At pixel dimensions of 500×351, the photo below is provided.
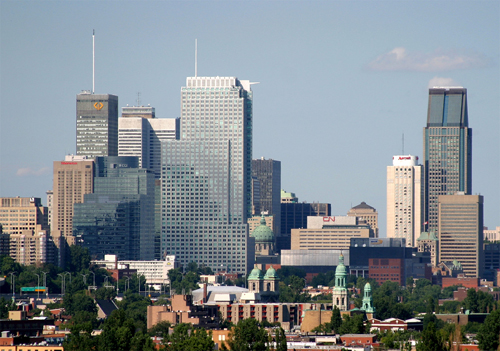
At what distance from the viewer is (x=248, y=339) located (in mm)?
193625

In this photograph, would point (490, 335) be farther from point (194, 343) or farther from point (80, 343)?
point (80, 343)

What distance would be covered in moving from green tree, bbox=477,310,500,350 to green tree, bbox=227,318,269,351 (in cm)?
2733

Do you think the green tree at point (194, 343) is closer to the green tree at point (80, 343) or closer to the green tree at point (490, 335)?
the green tree at point (80, 343)

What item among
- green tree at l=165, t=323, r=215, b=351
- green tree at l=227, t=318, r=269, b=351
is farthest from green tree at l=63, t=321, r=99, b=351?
green tree at l=227, t=318, r=269, b=351

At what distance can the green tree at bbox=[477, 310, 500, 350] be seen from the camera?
193125 millimetres

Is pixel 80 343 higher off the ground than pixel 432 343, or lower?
lower

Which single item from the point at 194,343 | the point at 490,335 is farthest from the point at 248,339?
the point at 490,335

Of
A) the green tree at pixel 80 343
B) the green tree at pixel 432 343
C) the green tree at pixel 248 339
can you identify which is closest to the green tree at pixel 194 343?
the green tree at pixel 248 339

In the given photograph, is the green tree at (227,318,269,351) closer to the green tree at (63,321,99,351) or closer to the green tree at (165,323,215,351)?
the green tree at (165,323,215,351)

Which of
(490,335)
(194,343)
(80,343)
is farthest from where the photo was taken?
(490,335)

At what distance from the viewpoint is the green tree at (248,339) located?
188750 millimetres

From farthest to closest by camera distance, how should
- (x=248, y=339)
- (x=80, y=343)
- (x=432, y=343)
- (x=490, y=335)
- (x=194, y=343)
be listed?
(x=490, y=335) < (x=248, y=339) < (x=80, y=343) < (x=194, y=343) < (x=432, y=343)

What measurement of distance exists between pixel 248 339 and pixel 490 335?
30.7 m

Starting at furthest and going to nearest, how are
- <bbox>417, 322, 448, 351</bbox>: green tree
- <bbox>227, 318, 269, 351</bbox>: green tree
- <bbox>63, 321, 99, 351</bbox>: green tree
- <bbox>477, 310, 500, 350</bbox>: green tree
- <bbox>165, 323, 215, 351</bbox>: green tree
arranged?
<bbox>477, 310, 500, 350</bbox>: green tree
<bbox>227, 318, 269, 351</bbox>: green tree
<bbox>63, 321, 99, 351</bbox>: green tree
<bbox>165, 323, 215, 351</bbox>: green tree
<bbox>417, 322, 448, 351</bbox>: green tree
